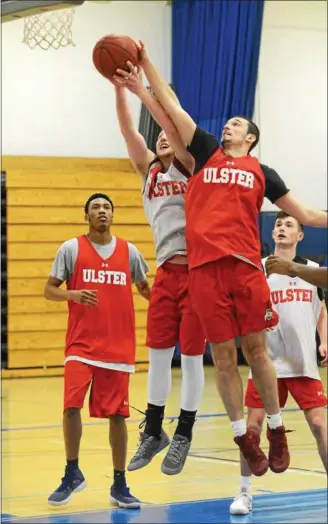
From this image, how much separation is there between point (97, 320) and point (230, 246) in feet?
5.45

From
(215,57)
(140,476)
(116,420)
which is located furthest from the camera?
(215,57)

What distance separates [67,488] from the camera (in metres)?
8.03

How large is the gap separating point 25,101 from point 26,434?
13.5 feet

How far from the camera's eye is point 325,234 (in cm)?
1858

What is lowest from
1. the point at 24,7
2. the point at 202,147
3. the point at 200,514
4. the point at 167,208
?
the point at 200,514

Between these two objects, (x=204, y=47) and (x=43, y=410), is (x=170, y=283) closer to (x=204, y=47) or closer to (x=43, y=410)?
(x=43, y=410)

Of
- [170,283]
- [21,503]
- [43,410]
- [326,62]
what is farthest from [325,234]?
[170,283]

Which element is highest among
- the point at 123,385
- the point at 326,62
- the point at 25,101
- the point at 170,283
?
the point at 326,62

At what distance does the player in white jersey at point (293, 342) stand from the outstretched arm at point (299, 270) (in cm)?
76

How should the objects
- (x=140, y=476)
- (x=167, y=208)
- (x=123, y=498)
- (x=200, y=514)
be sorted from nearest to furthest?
(x=167, y=208)
(x=200, y=514)
(x=123, y=498)
(x=140, y=476)

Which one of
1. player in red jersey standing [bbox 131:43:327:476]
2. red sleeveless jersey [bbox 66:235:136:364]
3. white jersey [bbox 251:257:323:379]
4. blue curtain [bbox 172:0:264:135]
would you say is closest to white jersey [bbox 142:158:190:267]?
player in red jersey standing [bbox 131:43:327:476]

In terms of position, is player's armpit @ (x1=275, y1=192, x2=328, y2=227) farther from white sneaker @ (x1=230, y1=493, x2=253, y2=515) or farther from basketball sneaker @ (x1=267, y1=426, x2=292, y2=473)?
white sneaker @ (x1=230, y1=493, x2=253, y2=515)

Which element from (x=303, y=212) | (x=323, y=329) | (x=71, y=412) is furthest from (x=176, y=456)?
(x=303, y=212)

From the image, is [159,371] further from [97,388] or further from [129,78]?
[129,78]
